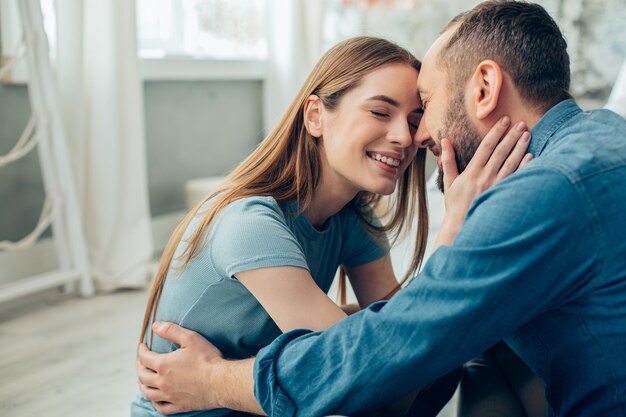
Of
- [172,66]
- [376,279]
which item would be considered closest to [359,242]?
[376,279]

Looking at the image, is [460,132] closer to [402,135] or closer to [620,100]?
[402,135]

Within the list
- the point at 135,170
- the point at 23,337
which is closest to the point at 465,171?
the point at 23,337

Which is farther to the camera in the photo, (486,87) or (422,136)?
(422,136)

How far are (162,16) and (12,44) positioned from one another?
1.26 metres

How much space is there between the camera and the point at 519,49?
42.7 inches

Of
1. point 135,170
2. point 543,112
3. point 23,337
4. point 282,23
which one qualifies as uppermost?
point 543,112

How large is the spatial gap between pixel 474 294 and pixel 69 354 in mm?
1776

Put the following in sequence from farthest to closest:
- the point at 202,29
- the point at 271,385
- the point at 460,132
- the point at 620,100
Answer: the point at 202,29, the point at 620,100, the point at 460,132, the point at 271,385

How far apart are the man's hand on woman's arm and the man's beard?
46 cm

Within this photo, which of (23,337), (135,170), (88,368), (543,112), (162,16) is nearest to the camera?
(543,112)

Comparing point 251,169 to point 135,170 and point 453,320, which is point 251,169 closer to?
point 453,320

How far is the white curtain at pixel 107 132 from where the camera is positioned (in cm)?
296

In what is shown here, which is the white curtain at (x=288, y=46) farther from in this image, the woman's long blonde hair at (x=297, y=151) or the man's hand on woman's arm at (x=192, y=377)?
the man's hand on woman's arm at (x=192, y=377)

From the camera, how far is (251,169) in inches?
53.5
